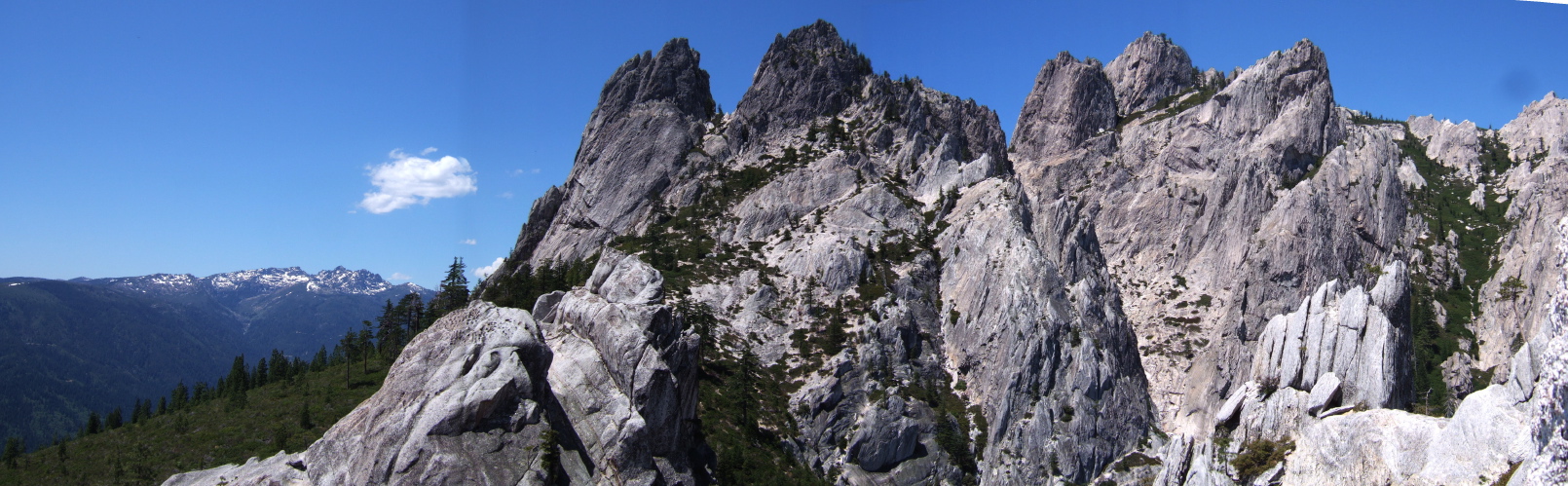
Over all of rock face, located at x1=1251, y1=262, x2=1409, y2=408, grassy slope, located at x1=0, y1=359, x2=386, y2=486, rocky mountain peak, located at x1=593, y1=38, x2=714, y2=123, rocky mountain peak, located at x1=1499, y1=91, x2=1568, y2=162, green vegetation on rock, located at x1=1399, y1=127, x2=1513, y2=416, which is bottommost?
grassy slope, located at x1=0, y1=359, x2=386, y2=486

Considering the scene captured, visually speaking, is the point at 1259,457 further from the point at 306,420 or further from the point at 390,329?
the point at 390,329

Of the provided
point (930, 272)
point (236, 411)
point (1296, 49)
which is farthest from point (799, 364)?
point (1296, 49)

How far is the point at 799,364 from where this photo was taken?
3637 inches

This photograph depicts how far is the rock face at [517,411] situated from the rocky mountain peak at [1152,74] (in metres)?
140

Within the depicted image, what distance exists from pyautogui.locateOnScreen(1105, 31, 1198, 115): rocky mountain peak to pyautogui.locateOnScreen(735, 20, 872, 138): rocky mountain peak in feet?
203

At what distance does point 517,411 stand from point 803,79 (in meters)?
110

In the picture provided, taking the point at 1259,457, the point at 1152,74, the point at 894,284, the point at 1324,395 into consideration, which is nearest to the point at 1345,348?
the point at 1324,395

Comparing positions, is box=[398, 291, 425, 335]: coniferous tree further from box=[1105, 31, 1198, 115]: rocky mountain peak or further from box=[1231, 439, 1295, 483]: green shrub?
box=[1105, 31, 1198, 115]: rocky mountain peak

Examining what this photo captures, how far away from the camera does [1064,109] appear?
502 ft

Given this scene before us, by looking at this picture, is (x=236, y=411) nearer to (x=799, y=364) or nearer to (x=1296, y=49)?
(x=799, y=364)

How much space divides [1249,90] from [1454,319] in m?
48.6

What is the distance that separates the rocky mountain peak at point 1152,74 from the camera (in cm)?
17050

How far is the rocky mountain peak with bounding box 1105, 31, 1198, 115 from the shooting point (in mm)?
170500

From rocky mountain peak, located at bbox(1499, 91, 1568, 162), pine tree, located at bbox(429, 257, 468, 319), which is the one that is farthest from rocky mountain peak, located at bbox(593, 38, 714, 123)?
rocky mountain peak, located at bbox(1499, 91, 1568, 162)
